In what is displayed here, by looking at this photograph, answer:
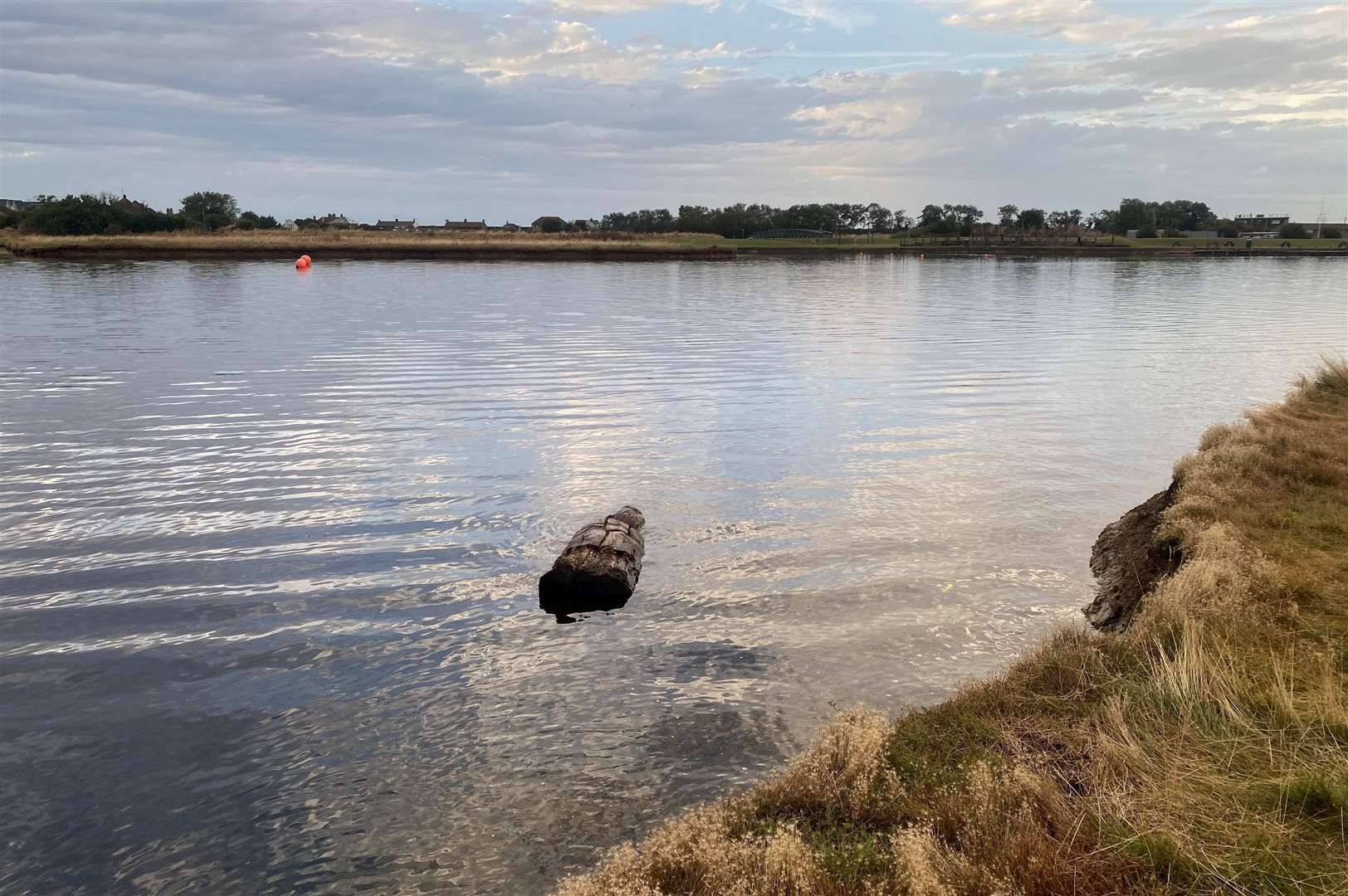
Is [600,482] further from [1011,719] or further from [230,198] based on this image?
[230,198]

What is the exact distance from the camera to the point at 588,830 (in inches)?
267

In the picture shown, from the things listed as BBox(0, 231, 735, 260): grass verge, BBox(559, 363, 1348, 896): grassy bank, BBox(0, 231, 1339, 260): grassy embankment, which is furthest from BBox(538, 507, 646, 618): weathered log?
BBox(0, 231, 735, 260): grass verge

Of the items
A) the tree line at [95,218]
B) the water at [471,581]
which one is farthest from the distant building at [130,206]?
the water at [471,581]

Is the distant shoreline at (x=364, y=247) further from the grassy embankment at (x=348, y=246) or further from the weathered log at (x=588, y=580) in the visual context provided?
the weathered log at (x=588, y=580)

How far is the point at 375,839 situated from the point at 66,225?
154 m

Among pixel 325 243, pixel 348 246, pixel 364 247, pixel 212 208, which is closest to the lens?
pixel 348 246

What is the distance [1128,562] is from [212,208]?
21464cm

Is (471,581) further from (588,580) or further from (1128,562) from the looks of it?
(1128,562)

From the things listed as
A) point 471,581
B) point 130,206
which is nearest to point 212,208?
point 130,206

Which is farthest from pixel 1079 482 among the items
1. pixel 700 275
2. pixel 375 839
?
pixel 700 275

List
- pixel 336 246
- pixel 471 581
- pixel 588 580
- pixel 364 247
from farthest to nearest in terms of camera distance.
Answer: pixel 364 247 → pixel 336 246 → pixel 471 581 → pixel 588 580

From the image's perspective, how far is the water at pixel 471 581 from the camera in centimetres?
707

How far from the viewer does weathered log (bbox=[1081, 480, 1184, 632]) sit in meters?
10.6

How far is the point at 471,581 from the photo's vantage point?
11719 millimetres
